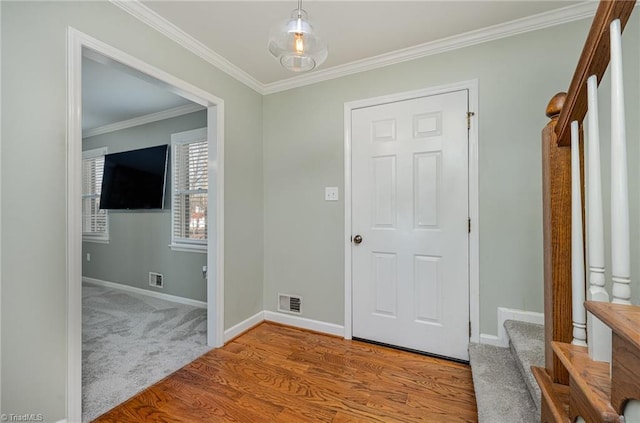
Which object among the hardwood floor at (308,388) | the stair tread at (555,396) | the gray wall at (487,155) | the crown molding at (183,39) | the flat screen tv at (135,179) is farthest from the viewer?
the flat screen tv at (135,179)

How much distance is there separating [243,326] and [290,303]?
0.48 m

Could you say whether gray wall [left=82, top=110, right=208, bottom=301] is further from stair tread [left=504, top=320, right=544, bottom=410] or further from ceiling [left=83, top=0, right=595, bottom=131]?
stair tread [left=504, top=320, right=544, bottom=410]

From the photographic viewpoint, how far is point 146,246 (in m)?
3.75

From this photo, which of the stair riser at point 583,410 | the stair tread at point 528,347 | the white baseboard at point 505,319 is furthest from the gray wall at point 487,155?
the stair riser at point 583,410

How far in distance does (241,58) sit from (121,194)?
9.06 ft

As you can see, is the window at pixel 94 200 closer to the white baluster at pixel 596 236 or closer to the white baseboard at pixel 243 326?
the white baseboard at pixel 243 326

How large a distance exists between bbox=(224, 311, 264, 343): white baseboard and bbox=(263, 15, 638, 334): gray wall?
45 centimetres

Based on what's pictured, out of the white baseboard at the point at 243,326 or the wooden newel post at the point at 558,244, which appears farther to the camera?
the white baseboard at the point at 243,326

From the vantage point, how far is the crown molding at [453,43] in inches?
71.4

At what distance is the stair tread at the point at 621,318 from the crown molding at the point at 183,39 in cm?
259

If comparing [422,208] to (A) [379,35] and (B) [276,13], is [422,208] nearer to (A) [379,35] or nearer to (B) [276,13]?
(A) [379,35]

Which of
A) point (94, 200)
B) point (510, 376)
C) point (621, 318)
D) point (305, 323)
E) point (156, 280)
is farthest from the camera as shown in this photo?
point (94, 200)

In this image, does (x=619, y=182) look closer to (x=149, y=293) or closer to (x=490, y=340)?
(x=490, y=340)

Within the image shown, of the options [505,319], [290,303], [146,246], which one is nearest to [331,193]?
[290,303]
